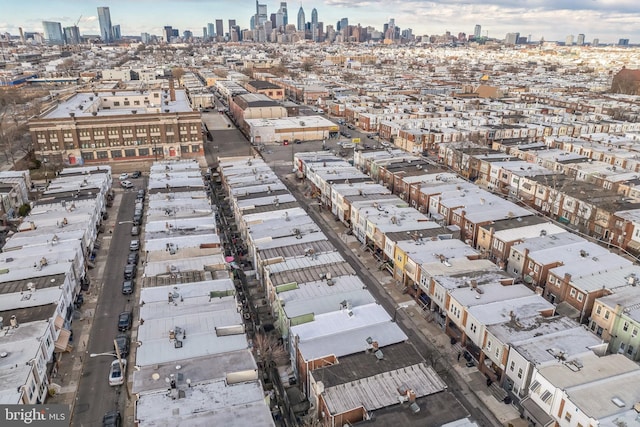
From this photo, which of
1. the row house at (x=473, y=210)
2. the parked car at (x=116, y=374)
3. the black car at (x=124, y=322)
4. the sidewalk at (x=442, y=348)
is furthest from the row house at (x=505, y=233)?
the parked car at (x=116, y=374)

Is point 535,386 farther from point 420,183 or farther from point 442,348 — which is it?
point 420,183

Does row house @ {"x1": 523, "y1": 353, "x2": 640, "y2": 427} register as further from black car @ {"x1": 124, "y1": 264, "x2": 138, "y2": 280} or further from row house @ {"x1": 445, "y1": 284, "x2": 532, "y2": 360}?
black car @ {"x1": 124, "y1": 264, "x2": 138, "y2": 280}

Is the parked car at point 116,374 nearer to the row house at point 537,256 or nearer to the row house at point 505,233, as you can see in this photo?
the row house at point 537,256

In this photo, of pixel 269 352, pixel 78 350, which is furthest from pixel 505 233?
pixel 78 350

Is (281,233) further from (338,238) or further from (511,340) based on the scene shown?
(511,340)

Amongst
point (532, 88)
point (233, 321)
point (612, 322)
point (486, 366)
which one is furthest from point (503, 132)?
point (532, 88)
